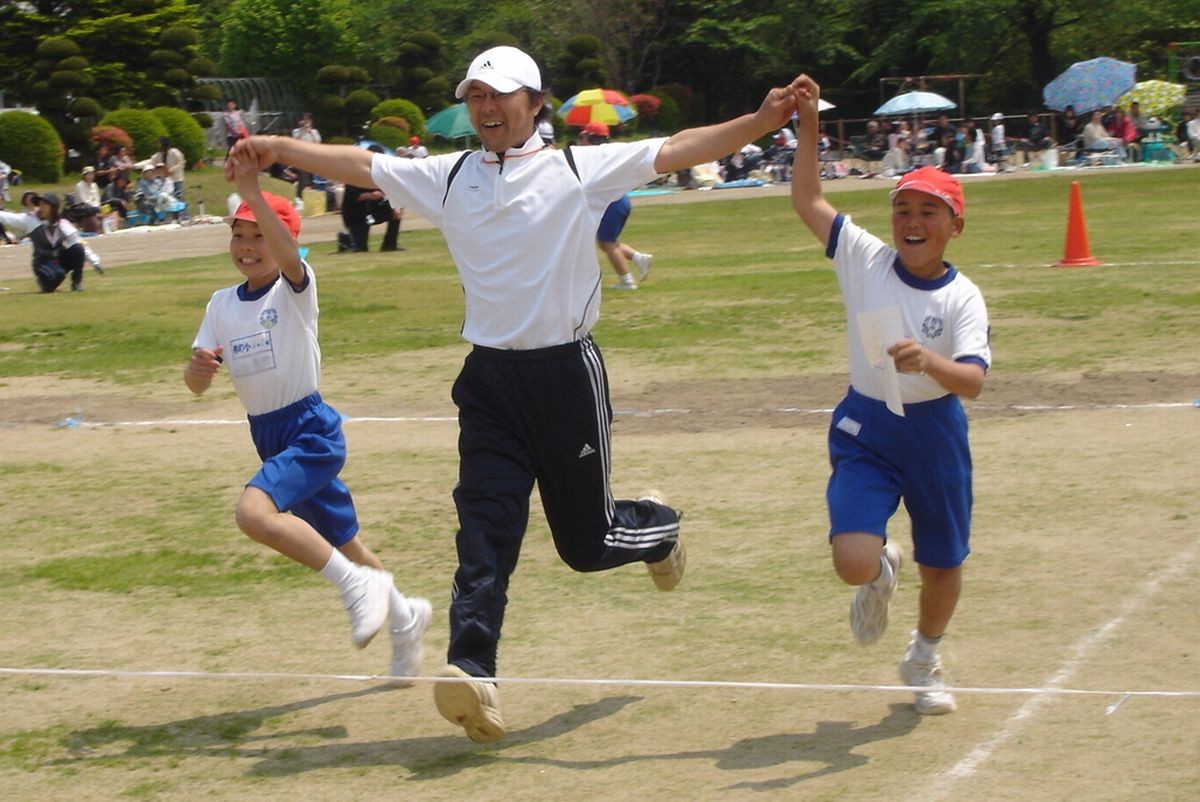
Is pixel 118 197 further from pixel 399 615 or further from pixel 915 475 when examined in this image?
pixel 915 475

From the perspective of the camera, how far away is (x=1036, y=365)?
12445mm

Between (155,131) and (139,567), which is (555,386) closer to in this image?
(139,567)

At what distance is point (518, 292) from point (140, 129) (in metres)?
39.6

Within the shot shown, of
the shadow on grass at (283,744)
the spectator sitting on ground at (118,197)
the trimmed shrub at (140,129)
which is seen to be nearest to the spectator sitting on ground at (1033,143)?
the trimmed shrub at (140,129)

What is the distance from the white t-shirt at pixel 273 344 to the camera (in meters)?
6.13

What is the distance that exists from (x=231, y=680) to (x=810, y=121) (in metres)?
2.97

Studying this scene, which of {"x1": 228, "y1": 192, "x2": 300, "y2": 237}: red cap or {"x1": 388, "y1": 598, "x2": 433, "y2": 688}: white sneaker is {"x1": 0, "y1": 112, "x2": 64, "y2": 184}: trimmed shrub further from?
{"x1": 388, "y1": 598, "x2": 433, "y2": 688}: white sneaker

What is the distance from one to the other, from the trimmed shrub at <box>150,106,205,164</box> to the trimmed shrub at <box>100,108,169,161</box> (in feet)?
2.44

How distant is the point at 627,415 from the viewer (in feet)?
37.0

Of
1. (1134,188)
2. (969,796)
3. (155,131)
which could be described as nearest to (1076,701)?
(969,796)

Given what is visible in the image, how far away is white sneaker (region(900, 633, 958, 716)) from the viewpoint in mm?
5465

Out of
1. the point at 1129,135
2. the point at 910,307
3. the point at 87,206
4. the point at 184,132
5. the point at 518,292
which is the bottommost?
the point at 910,307

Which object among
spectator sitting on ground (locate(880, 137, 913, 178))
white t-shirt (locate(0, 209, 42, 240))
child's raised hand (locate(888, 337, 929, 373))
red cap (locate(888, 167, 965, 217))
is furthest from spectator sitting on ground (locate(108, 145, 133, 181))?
child's raised hand (locate(888, 337, 929, 373))

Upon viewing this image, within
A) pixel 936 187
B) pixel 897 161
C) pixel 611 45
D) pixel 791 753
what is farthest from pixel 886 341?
pixel 611 45
